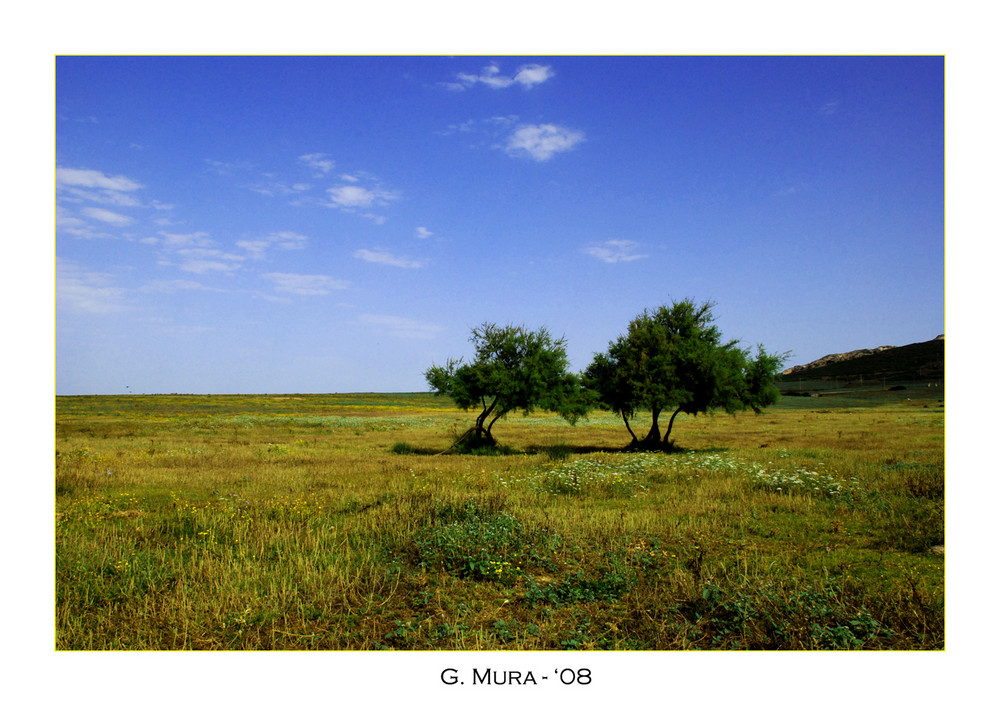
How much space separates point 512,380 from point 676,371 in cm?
926

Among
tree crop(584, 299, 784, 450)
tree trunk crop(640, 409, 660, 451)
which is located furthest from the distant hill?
tree trunk crop(640, 409, 660, 451)

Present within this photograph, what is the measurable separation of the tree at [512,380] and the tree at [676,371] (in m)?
1.87

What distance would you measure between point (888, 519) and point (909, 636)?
258 inches

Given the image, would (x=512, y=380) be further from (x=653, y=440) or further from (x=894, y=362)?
(x=894, y=362)

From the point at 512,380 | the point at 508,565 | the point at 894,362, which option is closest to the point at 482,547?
the point at 508,565

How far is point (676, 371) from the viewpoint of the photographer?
29625 mm

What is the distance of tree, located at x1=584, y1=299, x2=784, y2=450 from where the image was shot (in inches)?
1153

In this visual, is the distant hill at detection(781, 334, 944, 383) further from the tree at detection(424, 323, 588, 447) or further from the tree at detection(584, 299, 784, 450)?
the tree at detection(424, 323, 588, 447)

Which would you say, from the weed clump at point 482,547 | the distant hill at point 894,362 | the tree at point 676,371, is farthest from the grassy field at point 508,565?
the tree at point 676,371

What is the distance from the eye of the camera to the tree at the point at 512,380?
1249 inches

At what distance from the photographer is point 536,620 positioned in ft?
18.7

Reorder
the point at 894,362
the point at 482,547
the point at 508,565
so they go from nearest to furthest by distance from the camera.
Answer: the point at 508,565 < the point at 482,547 < the point at 894,362

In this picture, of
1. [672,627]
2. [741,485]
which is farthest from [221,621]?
[741,485]

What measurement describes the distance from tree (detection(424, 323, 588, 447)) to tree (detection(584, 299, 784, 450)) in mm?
1867
